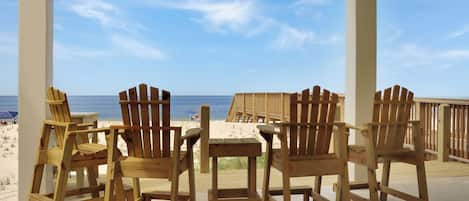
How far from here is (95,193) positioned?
10.2ft

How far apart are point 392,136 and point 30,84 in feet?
11.1

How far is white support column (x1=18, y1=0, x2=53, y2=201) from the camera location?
132 inches

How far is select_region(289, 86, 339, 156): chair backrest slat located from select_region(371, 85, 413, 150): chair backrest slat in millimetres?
642

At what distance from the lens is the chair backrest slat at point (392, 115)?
3.21 metres

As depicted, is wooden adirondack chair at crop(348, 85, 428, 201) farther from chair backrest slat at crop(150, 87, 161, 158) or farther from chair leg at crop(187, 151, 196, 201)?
chair backrest slat at crop(150, 87, 161, 158)

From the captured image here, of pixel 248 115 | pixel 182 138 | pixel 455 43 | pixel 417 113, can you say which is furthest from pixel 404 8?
pixel 182 138

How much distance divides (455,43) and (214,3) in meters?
14.7

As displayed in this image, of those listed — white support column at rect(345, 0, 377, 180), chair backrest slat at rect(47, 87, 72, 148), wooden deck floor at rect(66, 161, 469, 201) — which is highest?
white support column at rect(345, 0, 377, 180)

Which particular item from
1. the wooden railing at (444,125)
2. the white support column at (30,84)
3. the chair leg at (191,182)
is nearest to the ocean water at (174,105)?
the wooden railing at (444,125)

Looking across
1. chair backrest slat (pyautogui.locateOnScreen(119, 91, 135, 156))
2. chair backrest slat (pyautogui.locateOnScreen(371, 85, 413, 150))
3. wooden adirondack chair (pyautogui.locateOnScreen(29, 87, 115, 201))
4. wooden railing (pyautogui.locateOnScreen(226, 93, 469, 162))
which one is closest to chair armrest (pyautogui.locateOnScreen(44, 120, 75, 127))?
wooden adirondack chair (pyautogui.locateOnScreen(29, 87, 115, 201))

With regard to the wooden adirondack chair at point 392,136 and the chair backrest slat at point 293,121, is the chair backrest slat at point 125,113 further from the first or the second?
the wooden adirondack chair at point 392,136

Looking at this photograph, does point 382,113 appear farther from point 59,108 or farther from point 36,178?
point 36,178

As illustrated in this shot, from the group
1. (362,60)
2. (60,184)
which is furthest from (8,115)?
(362,60)

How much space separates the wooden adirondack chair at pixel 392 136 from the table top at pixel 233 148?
95 centimetres
